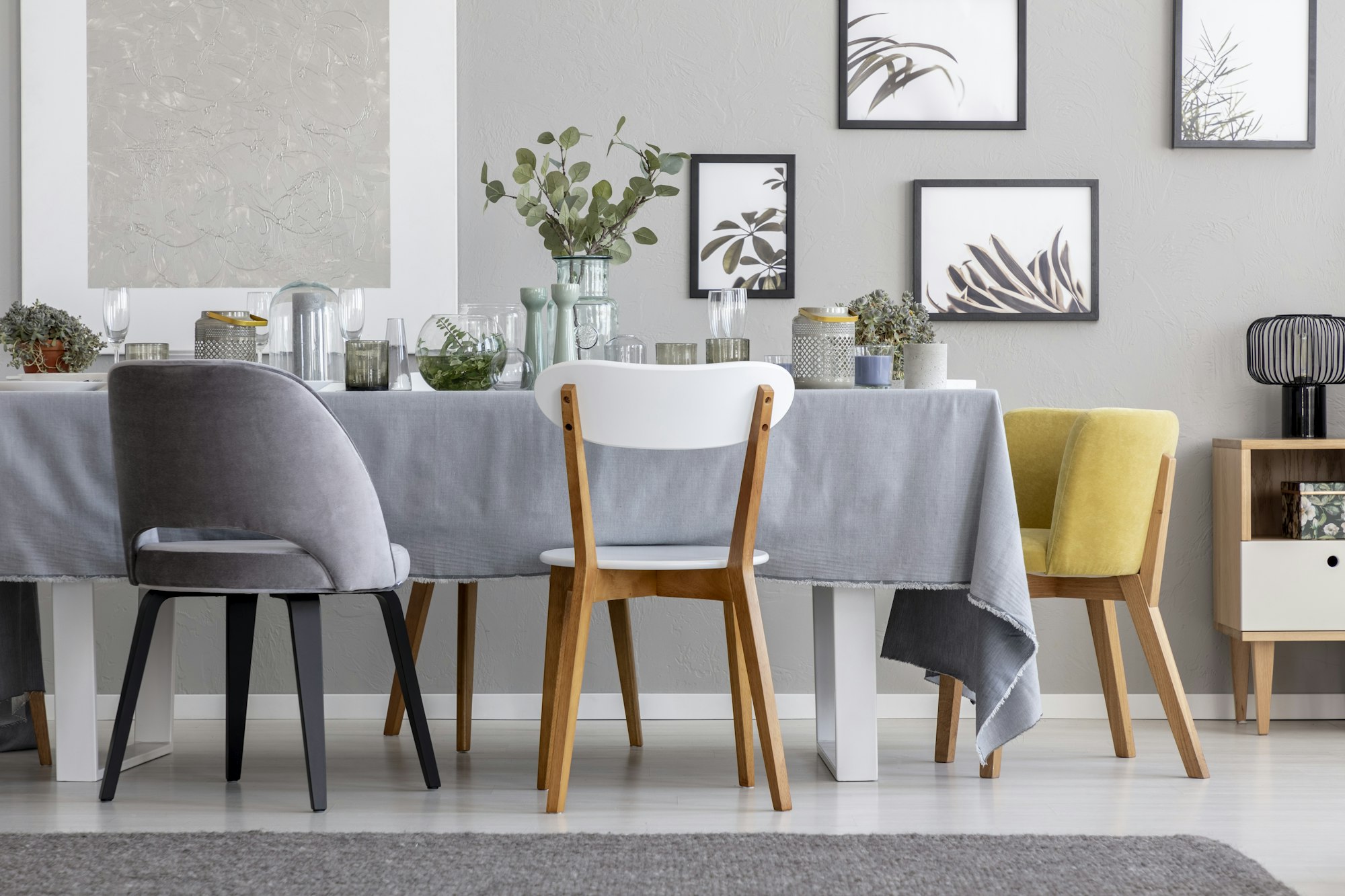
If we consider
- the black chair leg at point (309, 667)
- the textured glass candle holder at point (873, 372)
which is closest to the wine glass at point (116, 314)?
the black chair leg at point (309, 667)

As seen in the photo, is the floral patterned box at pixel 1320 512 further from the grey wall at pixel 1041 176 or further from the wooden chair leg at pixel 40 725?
the wooden chair leg at pixel 40 725

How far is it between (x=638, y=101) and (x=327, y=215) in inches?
34.6

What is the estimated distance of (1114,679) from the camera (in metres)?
2.53

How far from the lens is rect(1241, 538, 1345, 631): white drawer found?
9.05 ft

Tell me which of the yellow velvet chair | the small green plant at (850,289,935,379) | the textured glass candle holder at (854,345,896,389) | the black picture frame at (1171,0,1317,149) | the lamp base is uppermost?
the black picture frame at (1171,0,1317,149)

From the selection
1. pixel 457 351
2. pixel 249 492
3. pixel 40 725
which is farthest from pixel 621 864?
pixel 40 725

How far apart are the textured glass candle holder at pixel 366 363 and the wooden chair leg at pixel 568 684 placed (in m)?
0.62

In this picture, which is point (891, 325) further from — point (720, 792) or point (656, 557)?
point (720, 792)

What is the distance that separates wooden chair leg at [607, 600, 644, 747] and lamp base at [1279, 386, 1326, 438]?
1.75 m

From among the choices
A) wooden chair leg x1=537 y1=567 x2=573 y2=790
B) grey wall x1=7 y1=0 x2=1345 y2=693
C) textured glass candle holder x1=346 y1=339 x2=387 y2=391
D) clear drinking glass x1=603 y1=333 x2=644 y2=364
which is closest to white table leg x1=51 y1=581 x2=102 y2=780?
textured glass candle holder x1=346 y1=339 x2=387 y2=391

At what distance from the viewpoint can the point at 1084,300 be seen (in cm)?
305

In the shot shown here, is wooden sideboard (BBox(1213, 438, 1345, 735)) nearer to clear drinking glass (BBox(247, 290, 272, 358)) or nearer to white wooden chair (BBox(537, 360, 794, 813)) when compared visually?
white wooden chair (BBox(537, 360, 794, 813))

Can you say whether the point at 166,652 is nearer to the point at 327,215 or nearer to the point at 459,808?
the point at 459,808

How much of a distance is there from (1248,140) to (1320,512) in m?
1.01
